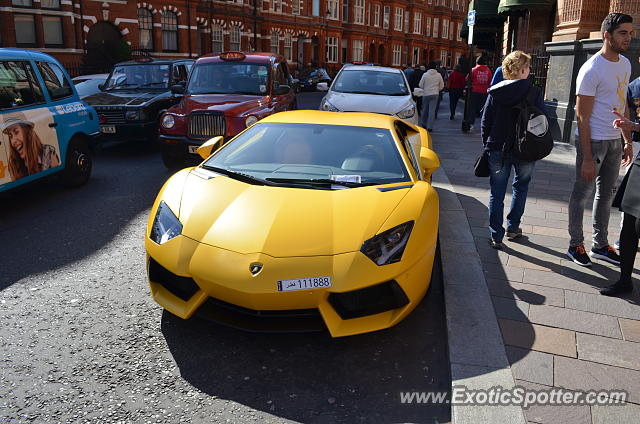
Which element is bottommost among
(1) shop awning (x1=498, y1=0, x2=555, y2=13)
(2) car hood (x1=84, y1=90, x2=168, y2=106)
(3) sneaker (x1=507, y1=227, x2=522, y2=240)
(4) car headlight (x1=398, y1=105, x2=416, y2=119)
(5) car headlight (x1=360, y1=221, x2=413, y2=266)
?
(3) sneaker (x1=507, y1=227, x2=522, y2=240)

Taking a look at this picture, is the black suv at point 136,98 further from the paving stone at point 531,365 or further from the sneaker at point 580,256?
the paving stone at point 531,365

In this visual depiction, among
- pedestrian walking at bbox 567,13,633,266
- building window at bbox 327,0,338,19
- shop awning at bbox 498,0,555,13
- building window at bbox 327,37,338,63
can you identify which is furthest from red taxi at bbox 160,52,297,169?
building window at bbox 327,0,338,19

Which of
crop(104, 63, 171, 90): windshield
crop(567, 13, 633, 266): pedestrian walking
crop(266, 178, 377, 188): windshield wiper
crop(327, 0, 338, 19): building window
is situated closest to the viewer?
crop(266, 178, 377, 188): windshield wiper

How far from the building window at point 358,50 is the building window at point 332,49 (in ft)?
12.9

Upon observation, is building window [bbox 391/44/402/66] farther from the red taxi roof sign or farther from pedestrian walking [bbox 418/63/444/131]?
the red taxi roof sign

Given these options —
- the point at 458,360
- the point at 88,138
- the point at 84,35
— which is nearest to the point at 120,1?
the point at 84,35

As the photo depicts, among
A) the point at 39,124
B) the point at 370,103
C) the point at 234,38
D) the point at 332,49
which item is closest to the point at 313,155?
the point at 39,124

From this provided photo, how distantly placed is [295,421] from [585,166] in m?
3.36

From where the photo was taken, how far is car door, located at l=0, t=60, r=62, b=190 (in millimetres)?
6160

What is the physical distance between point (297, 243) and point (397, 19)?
224 ft

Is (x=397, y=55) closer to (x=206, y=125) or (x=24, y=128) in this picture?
(x=206, y=125)

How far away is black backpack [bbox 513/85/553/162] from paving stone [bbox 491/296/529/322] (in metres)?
1.52

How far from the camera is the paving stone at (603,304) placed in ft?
12.7

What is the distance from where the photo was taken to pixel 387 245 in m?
3.42
